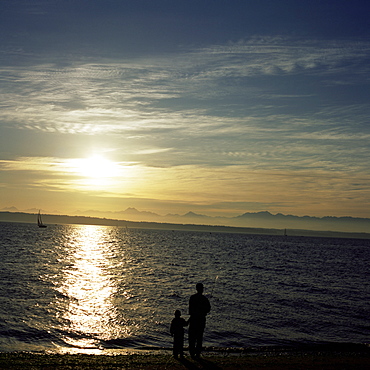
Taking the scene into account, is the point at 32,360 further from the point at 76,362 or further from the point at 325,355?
the point at 325,355

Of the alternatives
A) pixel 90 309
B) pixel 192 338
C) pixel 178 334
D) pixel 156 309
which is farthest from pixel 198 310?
pixel 90 309

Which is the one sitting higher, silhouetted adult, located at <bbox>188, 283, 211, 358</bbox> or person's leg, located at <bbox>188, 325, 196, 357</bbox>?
silhouetted adult, located at <bbox>188, 283, 211, 358</bbox>

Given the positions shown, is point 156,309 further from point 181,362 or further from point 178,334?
point 181,362

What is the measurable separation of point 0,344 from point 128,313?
10.2 m

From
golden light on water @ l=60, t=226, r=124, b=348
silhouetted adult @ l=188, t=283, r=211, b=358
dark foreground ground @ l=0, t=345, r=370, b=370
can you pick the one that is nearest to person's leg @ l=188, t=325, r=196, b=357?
silhouetted adult @ l=188, t=283, r=211, b=358

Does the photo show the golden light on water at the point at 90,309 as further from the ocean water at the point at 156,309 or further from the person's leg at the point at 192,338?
the person's leg at the point at 192,338

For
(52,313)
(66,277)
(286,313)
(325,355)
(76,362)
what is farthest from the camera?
(66,277)

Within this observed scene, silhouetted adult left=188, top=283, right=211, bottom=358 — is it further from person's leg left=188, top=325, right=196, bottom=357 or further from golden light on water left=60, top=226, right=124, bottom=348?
golden light on water left=60, top=226, right=124, bottom=348

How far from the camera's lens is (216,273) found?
2195 inches

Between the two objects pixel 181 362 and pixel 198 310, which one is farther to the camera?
pixel 198 310

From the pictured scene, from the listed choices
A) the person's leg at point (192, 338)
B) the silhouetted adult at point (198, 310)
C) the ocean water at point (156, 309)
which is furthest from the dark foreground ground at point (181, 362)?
the ocean water at point (156, 309)

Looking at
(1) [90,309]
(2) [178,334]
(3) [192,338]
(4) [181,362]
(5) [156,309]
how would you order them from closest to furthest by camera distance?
(4) [181,362] < (3) [192,338] < (2) [178,334] < (1) [90,309] < (5) [156,309]

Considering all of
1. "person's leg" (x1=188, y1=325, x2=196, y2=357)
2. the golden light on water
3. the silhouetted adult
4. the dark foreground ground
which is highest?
the silhouetted adult

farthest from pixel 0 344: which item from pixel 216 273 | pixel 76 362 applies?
pixel 216 273
